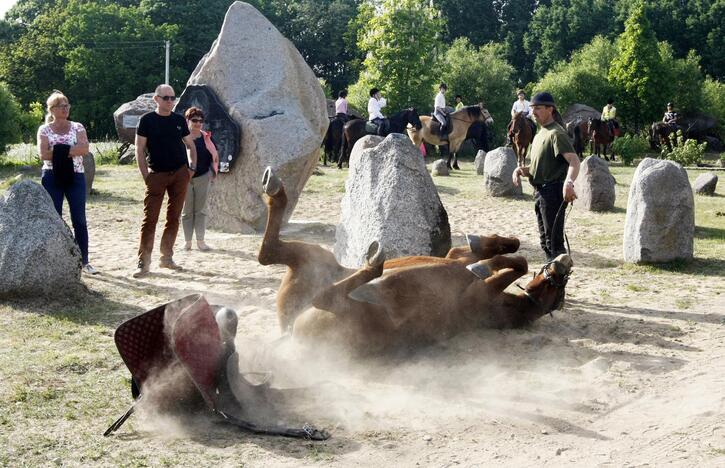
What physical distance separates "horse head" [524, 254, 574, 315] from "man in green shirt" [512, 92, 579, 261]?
116cm

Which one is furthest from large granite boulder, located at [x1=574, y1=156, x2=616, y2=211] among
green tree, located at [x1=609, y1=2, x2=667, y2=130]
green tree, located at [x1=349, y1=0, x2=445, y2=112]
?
green tree, located at [x1=609, y1=2, x2=667, y2=130]

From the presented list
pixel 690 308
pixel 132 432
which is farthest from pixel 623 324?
pixel 132 432

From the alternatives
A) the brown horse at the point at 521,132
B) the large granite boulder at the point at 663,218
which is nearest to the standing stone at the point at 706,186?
the brown horse at the point at 521,132

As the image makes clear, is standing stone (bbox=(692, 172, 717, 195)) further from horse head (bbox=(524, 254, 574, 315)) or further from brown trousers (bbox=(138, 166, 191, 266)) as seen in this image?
brown trousers (bbox=(138, 166, 191, 266))

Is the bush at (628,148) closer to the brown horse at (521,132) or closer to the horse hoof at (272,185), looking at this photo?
the brown horse at (521,132)

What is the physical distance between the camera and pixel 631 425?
4355 mm

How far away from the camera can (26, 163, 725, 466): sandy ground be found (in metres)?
4.06

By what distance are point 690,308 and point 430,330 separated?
2.83 metres

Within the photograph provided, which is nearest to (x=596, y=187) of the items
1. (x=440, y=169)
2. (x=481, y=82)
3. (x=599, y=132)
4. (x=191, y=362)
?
(x=440, y=169)

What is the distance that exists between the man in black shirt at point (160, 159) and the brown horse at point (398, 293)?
10.1 feet

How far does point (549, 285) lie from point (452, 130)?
58.6 ft

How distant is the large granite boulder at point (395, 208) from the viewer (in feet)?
24.8

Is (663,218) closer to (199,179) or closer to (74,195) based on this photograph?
(199,179)

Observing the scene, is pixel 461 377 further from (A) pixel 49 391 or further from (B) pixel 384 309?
(A) pixel 49 391
